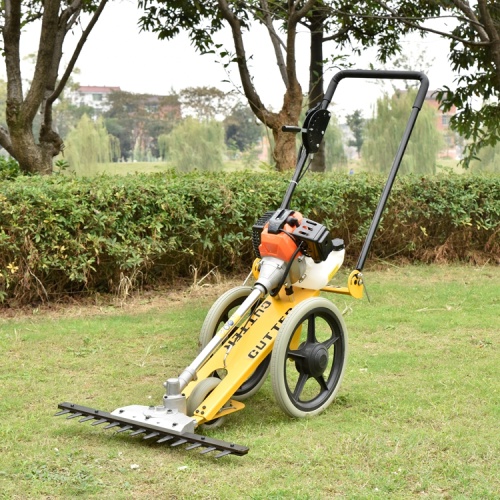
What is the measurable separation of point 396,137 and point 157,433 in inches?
855

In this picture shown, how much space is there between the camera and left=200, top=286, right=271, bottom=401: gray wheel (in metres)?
4.40

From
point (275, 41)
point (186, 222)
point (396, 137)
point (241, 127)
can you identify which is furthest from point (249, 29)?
point (241, 127)

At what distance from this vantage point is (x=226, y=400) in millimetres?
3934

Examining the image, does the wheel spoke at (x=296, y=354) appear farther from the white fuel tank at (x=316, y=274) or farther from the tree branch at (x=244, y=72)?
the tree branch at (x=244, y=72)

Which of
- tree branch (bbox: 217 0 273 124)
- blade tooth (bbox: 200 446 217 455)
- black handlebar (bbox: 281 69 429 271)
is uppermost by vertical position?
tree branch (bbox: 217 0 273 124)

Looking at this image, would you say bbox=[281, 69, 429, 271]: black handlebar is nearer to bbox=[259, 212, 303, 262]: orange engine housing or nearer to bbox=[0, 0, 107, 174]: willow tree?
bbox=[259, 212, 303, 262]: orange engine housing

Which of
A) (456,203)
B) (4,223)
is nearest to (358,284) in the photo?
(4,223)

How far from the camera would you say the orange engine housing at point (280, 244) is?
163 inches

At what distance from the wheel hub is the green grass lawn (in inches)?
10.0

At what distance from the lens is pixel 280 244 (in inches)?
163

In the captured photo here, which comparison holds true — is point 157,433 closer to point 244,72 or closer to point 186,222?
point 186,222

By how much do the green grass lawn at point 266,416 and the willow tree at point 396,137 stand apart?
59.5ft

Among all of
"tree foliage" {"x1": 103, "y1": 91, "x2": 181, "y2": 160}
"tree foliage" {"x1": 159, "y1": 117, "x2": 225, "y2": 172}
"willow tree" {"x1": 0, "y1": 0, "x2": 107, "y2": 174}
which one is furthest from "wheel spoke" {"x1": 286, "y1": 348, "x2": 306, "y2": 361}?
"tree foliage" {"x1": 103, "y1": 91, "x2": 181, "y2": 160}

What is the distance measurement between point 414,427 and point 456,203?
18.5 feet
